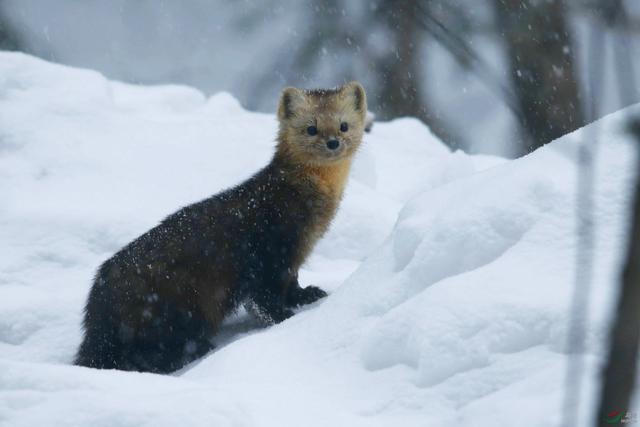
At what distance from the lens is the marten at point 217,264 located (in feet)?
15.3

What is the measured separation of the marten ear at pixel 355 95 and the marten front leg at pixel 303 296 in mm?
1484

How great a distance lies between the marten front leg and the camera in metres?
5.02

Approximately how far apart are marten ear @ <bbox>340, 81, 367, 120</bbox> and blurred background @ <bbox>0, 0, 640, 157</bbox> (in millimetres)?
320

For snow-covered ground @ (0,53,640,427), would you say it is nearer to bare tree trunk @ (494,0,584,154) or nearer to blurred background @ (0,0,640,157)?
bare tree trunk @ (494,0,584,154)

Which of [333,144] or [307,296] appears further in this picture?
[333,144]

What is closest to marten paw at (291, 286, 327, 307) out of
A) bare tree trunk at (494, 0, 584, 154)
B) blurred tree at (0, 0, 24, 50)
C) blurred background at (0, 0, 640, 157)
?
blurred background at (0, 0, 640, 157)

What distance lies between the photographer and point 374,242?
237 inches

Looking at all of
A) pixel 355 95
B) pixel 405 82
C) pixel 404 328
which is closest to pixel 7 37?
pixel 405 82

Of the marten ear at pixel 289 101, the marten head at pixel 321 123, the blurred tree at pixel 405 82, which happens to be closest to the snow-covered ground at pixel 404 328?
the marten head at pixel 321 123

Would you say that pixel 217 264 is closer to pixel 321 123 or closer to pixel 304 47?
pixel 321 123

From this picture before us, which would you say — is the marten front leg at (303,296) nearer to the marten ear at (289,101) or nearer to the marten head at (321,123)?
the marten head at (321,123)

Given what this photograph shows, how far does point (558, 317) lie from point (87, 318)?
2.86m

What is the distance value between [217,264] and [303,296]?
0.52m

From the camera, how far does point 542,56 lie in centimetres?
416
